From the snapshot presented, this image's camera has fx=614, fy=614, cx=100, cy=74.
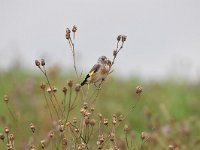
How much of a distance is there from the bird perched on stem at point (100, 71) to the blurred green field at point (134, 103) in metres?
2.01

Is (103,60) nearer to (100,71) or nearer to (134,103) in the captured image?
(100,71)

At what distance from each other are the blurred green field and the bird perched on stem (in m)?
2.01

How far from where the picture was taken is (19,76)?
11.3 metres

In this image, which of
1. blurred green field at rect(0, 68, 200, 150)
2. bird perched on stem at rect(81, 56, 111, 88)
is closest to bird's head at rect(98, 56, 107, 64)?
bird perched on stem at rect(81, 56, 111, 88)

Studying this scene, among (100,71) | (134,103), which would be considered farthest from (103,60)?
(134,103)

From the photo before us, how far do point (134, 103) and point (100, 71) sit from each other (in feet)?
17.1

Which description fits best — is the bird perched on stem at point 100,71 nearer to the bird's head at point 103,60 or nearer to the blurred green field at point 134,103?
the bird's head at point 103,60

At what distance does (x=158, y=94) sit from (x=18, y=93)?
268cm

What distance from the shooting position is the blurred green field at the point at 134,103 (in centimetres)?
669

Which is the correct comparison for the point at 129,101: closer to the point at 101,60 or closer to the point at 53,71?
the point at 53,71

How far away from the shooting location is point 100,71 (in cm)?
427

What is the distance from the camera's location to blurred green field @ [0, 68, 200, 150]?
6691mm

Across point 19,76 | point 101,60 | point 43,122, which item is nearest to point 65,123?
point 101,60

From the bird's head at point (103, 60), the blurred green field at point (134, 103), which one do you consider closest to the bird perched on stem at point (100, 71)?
the bird's head at point (103, 60)
